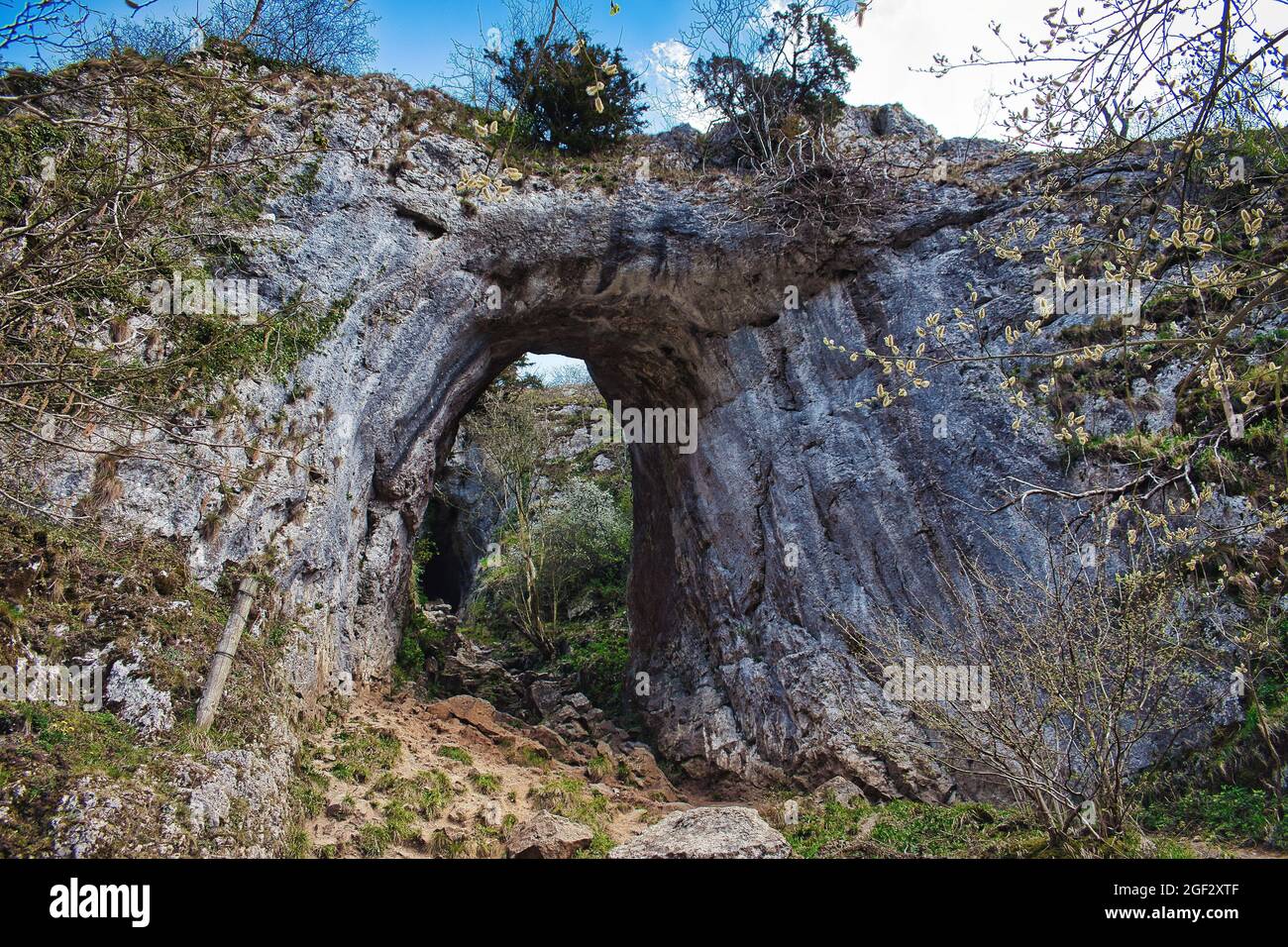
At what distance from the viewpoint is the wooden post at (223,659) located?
21.8ft

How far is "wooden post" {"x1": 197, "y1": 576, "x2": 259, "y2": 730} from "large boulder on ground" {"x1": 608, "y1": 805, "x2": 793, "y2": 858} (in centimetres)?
348

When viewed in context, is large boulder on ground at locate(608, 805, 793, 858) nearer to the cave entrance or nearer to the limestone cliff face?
the limestone cliff face

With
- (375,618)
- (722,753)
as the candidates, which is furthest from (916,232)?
(375,618)

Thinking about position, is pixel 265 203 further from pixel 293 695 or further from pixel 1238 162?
pixel 1238 162

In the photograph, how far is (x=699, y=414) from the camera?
1307 centimetres

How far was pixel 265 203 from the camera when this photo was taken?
408 inches

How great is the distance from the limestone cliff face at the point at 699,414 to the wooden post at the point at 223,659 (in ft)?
4.57

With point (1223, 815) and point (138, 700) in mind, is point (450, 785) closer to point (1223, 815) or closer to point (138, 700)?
point (138, 700)

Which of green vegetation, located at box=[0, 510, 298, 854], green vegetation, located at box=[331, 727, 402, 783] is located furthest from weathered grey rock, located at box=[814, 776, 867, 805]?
green vegetation, located at box=[0, 510, 298, 854]

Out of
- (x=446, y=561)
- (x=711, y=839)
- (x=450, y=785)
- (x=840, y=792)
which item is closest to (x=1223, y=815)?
(x=840, y=792)

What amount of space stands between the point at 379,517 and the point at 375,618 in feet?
4.57

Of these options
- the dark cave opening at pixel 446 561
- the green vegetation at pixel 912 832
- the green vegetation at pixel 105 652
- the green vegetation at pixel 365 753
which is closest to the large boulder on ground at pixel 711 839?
the green vegetation at pixel 912 832

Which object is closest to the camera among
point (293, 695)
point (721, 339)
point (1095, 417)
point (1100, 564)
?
point (1100, 564)

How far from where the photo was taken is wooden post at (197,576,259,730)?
665 cm
